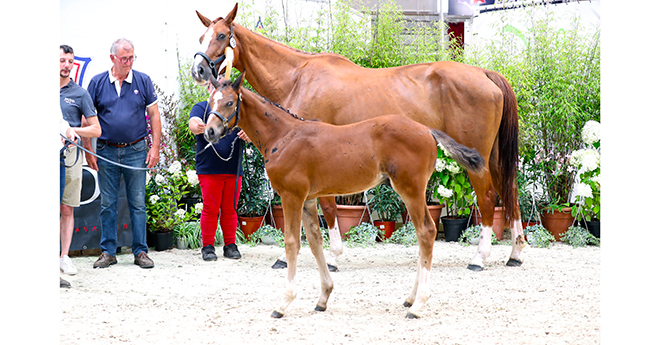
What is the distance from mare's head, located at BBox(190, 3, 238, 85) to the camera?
3.90 meters

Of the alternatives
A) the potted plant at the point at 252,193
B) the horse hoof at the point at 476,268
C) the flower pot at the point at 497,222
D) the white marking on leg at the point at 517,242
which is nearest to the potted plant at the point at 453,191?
the flower pot at the point at 497,222

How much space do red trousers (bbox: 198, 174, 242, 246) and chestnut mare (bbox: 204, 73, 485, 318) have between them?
2.03 m

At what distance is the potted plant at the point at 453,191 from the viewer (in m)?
6.03

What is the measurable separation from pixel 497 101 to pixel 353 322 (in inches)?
105

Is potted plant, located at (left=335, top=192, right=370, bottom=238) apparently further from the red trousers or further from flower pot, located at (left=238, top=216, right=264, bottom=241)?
the red trousers

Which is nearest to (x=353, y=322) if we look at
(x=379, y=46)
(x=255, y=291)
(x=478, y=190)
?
(x=255, y=291)

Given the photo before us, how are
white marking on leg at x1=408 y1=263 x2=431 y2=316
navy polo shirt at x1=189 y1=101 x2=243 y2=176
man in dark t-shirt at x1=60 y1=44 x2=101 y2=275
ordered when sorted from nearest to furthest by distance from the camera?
white marking on leg at x1=408 y1=263 x2=431 y2=316 → man in dark t-shirt at x1=60 y1=44 x2=101 y2=275 → navy polo shirt at x1=189 y1=101 x2=243 y2=176

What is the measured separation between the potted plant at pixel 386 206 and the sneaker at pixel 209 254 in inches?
80.4

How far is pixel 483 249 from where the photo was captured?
482 cm

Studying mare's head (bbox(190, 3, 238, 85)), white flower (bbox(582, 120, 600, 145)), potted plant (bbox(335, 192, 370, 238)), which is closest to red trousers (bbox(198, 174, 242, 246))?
mare's head (bbox(190, 3, 238, 85))

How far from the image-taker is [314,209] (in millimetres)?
3404

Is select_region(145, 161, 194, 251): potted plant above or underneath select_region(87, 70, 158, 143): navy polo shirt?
underneath

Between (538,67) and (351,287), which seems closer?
(351,287)

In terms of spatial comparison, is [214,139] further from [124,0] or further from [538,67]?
[538,67]
